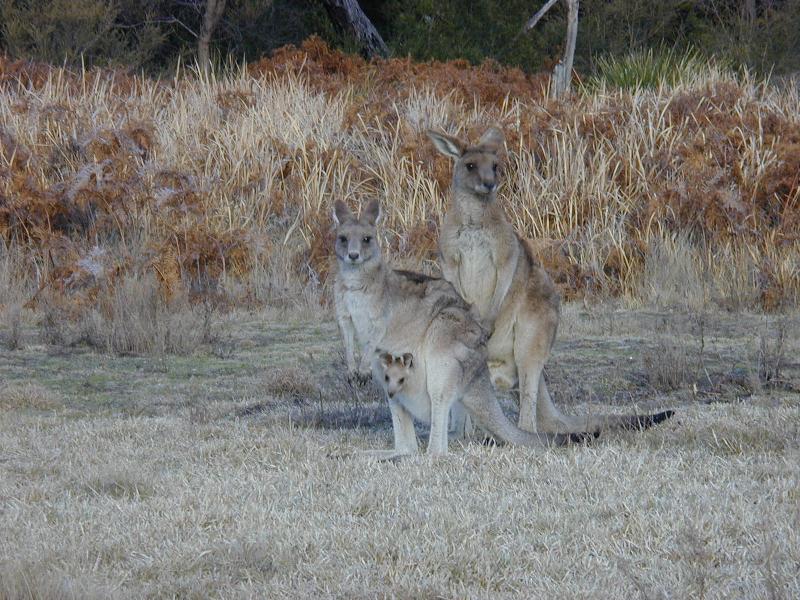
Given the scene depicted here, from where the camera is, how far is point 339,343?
30.8 ft

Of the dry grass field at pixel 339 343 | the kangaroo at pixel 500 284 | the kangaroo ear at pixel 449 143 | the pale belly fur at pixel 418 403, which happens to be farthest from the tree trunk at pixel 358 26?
the pale belly fur at pixel 418 403

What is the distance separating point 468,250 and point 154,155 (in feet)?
23.0

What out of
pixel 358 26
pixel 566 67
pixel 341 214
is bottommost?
pixel 341 214

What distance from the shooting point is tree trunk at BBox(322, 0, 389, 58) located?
21562 mm

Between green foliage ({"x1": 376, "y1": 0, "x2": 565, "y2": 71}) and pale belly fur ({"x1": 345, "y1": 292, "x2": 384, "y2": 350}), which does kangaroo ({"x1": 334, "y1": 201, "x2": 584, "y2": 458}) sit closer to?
pale belly fur ({"x1": 345, "y1": 292, "x2": 384, "y2": 350})

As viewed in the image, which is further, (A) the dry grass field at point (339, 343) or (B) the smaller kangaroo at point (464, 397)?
(B) the smaller kangaroo at point (464, 397)

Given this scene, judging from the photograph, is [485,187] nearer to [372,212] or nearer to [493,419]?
[372,212]

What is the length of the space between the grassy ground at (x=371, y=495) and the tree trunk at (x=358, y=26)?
14.3m

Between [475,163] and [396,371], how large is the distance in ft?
6.15

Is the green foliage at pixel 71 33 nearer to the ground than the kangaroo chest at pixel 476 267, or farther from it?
farther from it

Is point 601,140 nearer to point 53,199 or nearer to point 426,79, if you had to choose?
point 426,79

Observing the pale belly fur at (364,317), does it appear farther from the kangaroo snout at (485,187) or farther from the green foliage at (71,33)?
the green foliage at (71,33)

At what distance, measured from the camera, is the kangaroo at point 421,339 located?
5582 millimetres

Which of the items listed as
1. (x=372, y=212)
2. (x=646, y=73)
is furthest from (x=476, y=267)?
(x=646, y=73)
